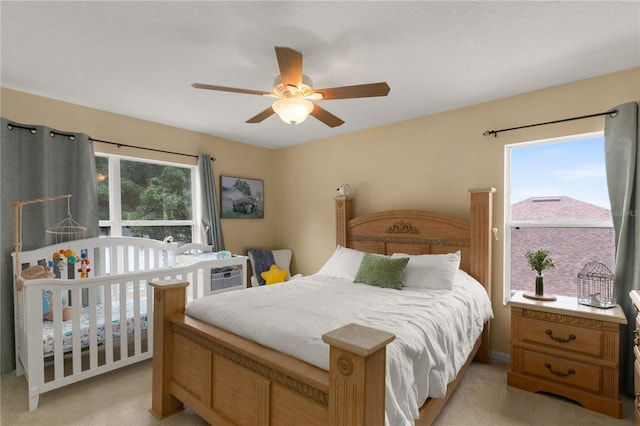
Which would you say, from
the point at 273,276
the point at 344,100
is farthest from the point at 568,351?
the point at 273,276

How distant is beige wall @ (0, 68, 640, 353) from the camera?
2.70 metres

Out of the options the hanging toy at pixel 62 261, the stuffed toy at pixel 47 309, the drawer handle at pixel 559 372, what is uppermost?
the hanging toy at pixel 62 261

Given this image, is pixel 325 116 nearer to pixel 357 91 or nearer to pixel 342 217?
pixel 357 91

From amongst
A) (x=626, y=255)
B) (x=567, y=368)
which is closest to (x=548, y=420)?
(x=567, y=368)

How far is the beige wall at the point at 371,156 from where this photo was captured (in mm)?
2701

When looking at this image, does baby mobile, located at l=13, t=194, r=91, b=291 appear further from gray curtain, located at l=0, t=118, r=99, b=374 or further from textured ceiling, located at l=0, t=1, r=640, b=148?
textured ceiling, located at l=0, t=1, r=640, b=148

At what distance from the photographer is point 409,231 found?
3.41 m

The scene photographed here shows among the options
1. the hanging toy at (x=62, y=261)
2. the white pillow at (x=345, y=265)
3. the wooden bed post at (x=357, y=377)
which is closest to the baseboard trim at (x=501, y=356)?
the white pillow at (x=345, y=265)

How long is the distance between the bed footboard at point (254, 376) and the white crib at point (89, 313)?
704mm

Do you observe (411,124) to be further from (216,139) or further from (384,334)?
(384,334)

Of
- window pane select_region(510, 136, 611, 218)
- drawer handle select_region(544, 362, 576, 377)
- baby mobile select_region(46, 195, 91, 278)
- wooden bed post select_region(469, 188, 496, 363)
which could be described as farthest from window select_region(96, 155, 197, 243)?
drawer handle select_region(544, 362, 576, 377)

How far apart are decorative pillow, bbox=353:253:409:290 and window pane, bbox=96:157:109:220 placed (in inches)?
110

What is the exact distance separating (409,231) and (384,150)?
1.07 meters

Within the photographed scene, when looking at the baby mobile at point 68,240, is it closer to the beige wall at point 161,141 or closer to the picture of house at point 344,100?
the picture of house at point 344,100
